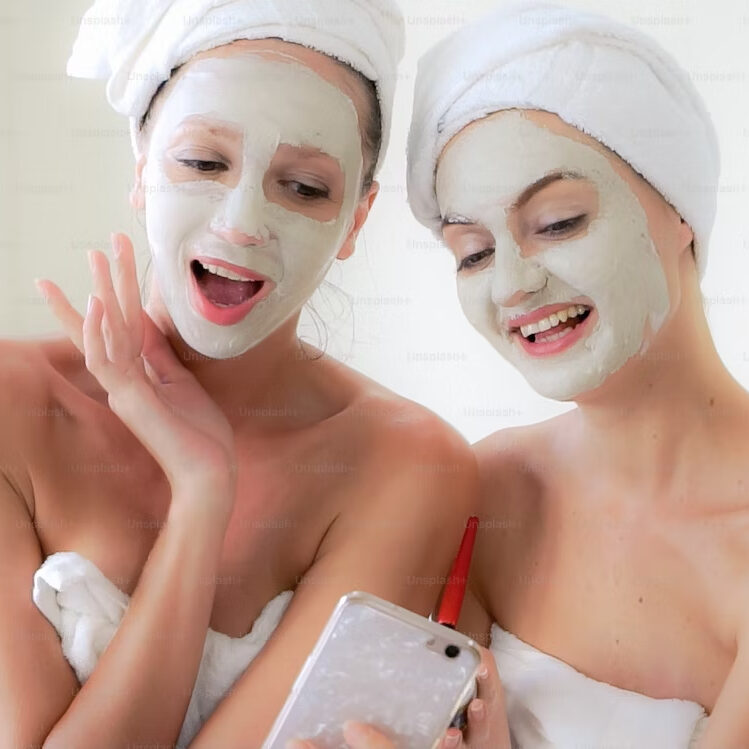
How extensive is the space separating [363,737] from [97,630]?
0.23 metres

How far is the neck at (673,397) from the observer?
0.83m

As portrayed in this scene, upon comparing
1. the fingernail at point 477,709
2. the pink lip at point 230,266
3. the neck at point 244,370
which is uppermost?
the pink lip at point 230,266

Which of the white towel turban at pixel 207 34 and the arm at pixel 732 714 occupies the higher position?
the white towel turban at pixel 207 34

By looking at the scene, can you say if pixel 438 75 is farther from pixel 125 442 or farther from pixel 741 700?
pixel 741 700

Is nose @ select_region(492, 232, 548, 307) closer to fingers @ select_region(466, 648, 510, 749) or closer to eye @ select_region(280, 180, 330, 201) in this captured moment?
eye @ select_region(280, 180, 330, 201)

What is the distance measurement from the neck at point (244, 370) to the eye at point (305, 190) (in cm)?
11

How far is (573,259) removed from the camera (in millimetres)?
815

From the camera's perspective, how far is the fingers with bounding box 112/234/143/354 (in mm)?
867

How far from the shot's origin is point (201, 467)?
0.85 metres

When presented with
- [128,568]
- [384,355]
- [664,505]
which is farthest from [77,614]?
[664,505]

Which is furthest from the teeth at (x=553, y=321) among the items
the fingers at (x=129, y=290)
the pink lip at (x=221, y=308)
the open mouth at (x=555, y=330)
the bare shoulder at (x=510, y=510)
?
the fingers at (x=129, y=290)

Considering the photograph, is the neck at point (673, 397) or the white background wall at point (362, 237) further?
the white background wall at point (362, 237)

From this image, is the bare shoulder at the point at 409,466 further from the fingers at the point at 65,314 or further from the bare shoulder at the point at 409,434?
the fingers at the point at 65,314

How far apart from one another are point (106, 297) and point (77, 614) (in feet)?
0.85
